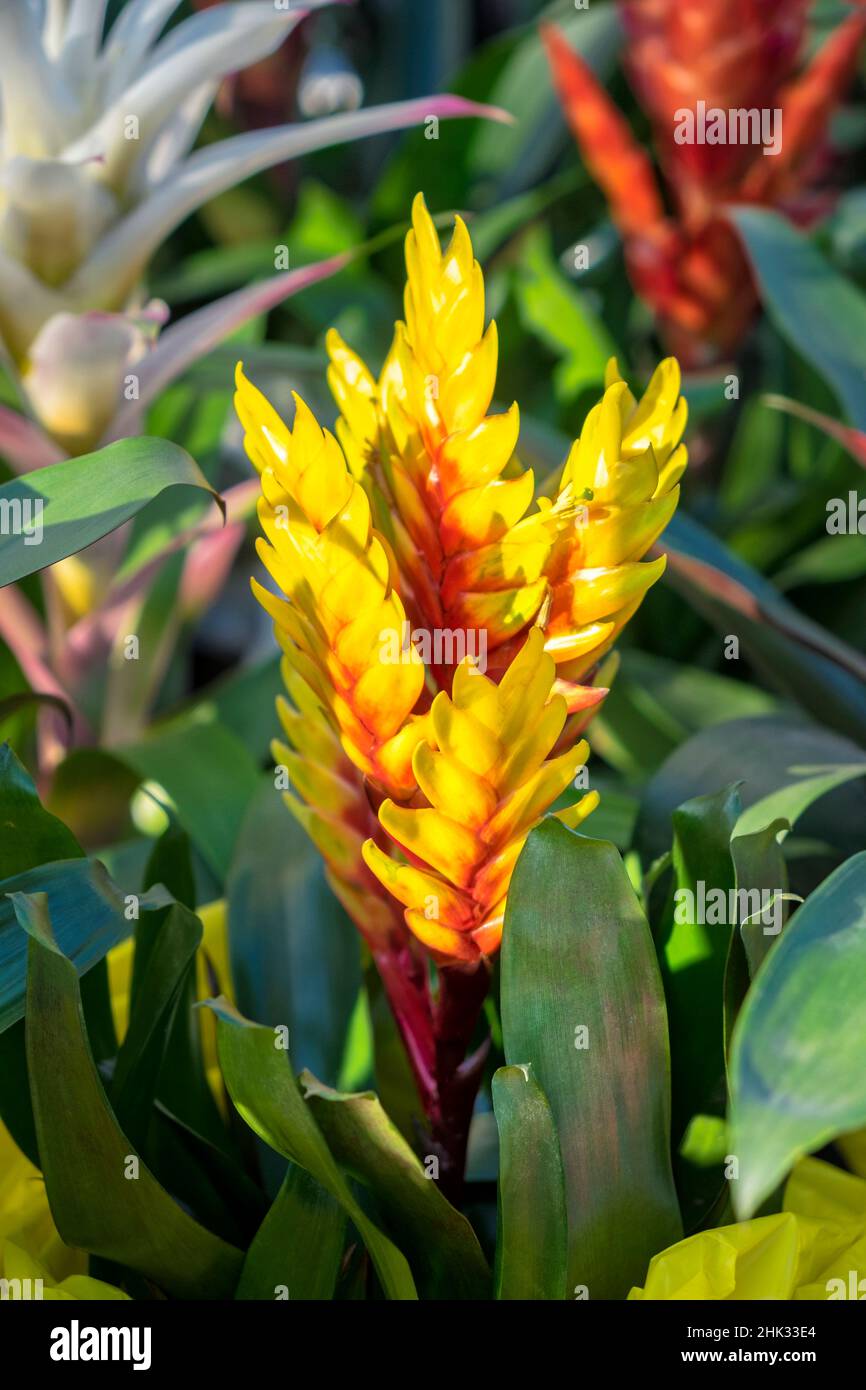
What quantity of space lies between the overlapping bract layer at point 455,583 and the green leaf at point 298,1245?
0.10 meters

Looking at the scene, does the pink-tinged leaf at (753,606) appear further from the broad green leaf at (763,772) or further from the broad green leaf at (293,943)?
the broad green leaf at (293,943)

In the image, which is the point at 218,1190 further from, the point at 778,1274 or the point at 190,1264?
the point at 778,1274

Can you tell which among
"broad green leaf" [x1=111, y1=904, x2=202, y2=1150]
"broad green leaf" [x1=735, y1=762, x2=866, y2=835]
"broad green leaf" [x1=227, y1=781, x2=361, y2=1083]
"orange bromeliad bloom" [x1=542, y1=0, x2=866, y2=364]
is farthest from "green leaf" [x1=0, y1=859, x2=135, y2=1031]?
"orange bromeliad bloom" [x1=542, y1=0, x2=866, y2=364]

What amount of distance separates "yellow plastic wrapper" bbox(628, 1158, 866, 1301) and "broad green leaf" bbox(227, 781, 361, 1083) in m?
0.18

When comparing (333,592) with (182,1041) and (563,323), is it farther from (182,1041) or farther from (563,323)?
(563,323)

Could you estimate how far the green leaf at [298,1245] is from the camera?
418 millimetres

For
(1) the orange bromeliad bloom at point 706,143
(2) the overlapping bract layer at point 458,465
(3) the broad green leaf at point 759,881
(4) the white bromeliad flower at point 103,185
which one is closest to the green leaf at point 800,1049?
(3) the broad green leaf at point 759,881

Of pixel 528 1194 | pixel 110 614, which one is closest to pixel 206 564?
pixel 110 614

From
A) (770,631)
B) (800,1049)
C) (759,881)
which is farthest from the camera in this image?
(770,631)

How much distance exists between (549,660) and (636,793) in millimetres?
325

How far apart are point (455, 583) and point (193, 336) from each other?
40cm

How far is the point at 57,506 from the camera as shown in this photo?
1.47 ft

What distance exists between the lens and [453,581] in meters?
0.40

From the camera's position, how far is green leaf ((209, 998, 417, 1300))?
38 centimetres
